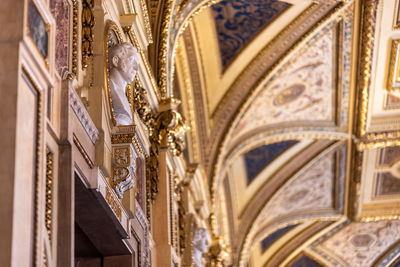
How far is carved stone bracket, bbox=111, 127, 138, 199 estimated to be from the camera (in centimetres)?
543

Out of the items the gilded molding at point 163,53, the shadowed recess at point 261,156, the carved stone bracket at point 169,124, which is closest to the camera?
the carved stone bracket at point 169,124

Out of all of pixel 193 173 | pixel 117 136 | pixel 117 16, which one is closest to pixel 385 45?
pixel 193 173

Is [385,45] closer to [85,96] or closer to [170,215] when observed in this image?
[170,215]

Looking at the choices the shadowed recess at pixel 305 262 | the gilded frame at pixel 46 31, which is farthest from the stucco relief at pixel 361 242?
the gilded frame at pixel 46 31

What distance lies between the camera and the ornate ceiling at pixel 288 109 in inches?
395

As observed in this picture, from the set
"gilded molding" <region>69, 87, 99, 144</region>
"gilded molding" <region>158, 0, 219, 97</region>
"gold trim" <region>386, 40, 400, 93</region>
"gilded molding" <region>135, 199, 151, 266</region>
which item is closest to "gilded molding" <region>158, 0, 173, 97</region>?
"gilded molding" <region>158, 0, 219, 97</region>

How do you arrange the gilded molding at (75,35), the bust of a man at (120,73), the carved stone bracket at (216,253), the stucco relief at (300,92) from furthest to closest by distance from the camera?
the stucco relief at (300,92), the carved stone bracket at (216,253), the bust of a man at (120,73), the gilded molding at (75,35)

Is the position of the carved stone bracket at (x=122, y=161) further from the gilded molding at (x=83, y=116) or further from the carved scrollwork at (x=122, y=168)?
the gilded molding at (x=83, y=116)

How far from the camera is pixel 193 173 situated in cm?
927

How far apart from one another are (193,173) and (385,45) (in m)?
3.22

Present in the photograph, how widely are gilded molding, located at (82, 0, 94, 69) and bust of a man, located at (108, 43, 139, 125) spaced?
1.23 feet

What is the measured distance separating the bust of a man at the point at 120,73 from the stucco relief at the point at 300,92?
506 cm

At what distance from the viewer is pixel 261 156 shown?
44.3ft

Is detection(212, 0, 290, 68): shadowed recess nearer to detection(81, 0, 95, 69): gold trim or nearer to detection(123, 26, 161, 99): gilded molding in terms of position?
detection(123, 26, 161, 99): gilded molding
